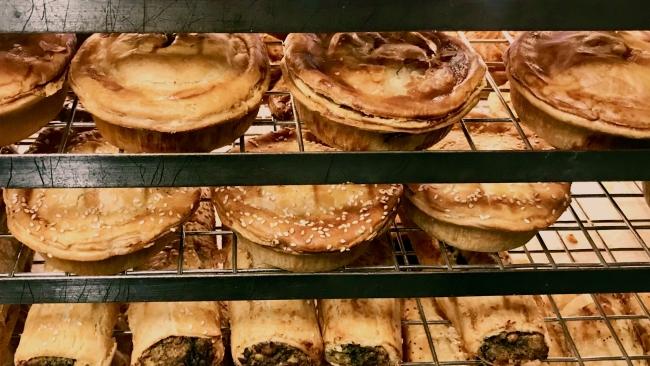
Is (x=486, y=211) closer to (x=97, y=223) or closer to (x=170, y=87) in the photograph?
(x=170, y=87)

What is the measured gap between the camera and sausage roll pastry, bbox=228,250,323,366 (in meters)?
2.41

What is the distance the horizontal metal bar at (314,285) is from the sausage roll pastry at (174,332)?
0.27 metres

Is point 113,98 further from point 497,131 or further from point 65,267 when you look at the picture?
point 497,131

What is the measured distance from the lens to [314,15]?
1.55 meters

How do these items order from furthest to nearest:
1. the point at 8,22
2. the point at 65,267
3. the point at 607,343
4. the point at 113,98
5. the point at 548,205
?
the point at 607,343
the point at 548,205
the point at 65,267
the point at 113,98
the point at 8,22

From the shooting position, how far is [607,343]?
2.81 metres

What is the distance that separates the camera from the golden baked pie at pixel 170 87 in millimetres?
1906

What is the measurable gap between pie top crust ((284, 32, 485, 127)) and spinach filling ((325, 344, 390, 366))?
0.98 metres

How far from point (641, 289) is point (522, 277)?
45 centimetres

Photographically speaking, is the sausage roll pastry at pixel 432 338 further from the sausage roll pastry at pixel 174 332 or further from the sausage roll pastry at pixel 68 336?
the sausage roll pastry at pixel 68 336

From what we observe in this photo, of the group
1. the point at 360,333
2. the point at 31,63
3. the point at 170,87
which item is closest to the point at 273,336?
the point at 360,333

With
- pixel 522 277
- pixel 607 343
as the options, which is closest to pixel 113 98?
pixel 522 277

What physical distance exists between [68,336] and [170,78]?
104 centimetres

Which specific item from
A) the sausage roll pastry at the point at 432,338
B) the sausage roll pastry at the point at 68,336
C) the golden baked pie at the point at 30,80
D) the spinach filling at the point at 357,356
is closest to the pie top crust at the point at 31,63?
the golden baked pie at the point at 30,80
